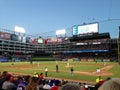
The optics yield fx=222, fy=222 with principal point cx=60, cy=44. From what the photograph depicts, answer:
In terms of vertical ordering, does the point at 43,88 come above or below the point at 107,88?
below

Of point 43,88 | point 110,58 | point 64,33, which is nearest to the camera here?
point 43,88

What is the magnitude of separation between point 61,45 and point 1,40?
33.5m

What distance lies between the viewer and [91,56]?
98375 mm

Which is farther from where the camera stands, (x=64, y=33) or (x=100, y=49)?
(x=64, y=33)

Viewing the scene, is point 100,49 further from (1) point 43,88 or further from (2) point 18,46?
(1) point 43,88

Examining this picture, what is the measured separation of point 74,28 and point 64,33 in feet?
112

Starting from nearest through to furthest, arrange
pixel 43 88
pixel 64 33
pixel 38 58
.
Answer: pixel 43 88
pixel 38 58
pixel 64 33

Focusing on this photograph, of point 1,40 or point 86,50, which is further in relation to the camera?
point 1,40

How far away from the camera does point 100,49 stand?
320 ft

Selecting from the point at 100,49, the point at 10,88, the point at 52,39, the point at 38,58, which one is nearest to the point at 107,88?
the point at 10,88

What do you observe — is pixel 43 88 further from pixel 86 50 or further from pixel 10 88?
pixel 86 50

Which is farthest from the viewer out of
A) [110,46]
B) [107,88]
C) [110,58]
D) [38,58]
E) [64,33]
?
[64,33]

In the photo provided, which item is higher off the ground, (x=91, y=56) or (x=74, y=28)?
(x=74, y=28)

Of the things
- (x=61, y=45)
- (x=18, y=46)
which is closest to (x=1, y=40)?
(x=18, y=46)
